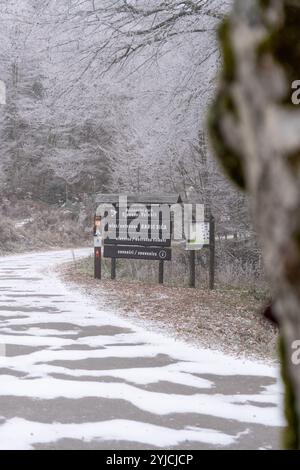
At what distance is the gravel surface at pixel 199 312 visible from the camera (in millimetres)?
7949

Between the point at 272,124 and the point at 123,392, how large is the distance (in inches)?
193

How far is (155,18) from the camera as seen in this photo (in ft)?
29.3

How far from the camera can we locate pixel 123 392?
5461 mm

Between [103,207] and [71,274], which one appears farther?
[71,274]

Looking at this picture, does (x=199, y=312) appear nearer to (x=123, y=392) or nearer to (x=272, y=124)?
(x=123, y=392)

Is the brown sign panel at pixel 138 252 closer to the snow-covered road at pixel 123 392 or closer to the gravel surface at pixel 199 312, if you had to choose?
the gravel surface at pixel 199 312

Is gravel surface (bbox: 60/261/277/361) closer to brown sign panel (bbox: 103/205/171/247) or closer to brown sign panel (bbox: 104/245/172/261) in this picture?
brown sign panel (bbox: 104/245/172/261)

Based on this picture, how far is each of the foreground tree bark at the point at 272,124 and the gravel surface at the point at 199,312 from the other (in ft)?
15.7

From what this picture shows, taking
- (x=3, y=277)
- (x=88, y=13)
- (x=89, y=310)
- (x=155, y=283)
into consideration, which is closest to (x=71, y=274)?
(x=3, y=277)

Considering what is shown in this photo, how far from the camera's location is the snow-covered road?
439 centimetres

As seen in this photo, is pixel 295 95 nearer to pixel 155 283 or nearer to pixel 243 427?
pixel 243 427

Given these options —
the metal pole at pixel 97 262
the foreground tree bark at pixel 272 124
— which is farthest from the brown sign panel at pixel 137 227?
the foreground tree bark at pixel 272 124

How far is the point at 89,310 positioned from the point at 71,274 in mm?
6345

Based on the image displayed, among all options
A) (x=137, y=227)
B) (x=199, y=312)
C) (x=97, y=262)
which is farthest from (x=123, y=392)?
(x=97, y=262)
